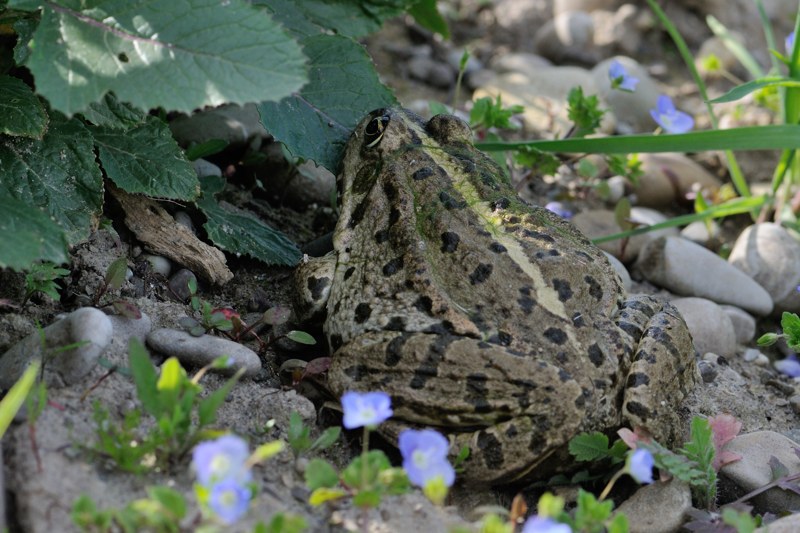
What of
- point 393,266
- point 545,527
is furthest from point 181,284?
point 545,527

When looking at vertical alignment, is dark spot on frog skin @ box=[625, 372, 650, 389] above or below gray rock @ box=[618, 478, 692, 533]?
above

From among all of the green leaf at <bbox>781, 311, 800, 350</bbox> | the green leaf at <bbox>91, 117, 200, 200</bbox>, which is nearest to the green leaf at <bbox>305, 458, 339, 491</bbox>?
the green leaf at <bbox>91, 117, 200, 200</bbox>

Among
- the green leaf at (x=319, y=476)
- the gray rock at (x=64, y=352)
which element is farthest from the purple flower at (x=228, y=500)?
the gray rock at (x=64, y=352)

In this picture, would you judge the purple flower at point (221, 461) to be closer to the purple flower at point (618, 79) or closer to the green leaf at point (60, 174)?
the green leaf at point (60, 174)

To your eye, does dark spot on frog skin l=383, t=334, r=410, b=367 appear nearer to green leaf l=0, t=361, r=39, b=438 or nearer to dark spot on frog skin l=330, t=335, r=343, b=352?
dark spot on frog skin l=330, t=335, r=343, b=352

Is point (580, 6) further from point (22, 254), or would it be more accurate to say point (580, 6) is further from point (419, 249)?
point (22, 254)

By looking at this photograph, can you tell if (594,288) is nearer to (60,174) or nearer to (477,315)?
(477,315)
